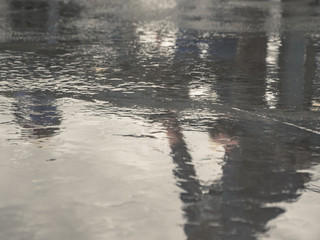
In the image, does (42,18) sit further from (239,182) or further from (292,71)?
(239,182)

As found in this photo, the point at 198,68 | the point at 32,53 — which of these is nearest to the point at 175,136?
the point at 198,68

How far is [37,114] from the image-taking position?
607cm

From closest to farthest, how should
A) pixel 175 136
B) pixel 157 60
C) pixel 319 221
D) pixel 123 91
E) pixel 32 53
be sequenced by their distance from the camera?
pixel 319 221 → pixel 175 136 → pixel 123 91 → pixel 157 60 → pixel 32 53

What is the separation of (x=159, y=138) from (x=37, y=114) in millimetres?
1277

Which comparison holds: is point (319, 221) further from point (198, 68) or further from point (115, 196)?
point (198, 68)

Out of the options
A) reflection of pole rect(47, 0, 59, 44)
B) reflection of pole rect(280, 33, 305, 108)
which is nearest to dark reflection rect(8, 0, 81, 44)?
reflection of pole rect(47, 0, 59, 44)

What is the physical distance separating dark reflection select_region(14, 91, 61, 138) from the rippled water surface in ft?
0.06

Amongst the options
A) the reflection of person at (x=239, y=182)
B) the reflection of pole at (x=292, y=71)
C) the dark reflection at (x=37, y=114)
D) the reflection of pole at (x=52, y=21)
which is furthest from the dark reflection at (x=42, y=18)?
the reflection of person at (x=239, y=182)

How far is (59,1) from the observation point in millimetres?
19734

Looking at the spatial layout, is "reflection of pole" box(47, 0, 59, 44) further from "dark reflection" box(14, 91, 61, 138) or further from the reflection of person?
the reflection of person

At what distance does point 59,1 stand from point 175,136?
1499 cm

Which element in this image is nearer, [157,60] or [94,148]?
[94,148]

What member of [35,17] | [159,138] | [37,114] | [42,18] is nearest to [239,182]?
[159,138]

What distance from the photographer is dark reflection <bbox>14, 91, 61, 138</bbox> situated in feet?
17.9
